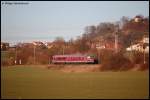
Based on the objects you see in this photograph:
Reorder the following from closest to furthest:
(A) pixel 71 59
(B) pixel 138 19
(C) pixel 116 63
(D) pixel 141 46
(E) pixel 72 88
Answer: (E) pixel 72 88, (B) pixel 138 19, (C) pixel 116 63, (D) pixel 141 46, (A) pixel 71 59

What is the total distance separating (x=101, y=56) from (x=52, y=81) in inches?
378

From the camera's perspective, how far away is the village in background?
78.7ft

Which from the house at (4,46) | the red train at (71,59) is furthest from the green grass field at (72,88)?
the red train at (71,59)

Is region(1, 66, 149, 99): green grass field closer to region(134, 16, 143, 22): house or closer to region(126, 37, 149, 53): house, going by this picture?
region(126, 37, 149, 53): house

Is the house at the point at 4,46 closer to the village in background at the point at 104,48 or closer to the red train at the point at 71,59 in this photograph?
the village in background at the point at 104,48

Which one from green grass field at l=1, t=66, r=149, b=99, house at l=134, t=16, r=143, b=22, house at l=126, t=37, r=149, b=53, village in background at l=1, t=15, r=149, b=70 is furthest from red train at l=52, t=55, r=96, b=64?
green grass field at l=1, t=66, r=149, b=99

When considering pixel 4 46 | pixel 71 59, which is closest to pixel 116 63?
→ pixel 71 59

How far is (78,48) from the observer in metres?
27.9

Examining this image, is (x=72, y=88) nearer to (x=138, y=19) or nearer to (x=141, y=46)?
(x=138, y=19)

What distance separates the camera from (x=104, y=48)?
28.2m

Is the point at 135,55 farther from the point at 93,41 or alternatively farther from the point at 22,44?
the point at 22,44

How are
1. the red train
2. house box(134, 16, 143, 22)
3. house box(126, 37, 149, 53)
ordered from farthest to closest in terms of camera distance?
1. the red train
2. house box(126, 37, 149, 53)
3. house box(134, 16, 143, 22)

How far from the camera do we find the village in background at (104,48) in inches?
944

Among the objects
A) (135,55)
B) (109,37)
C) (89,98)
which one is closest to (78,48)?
(109,37)
